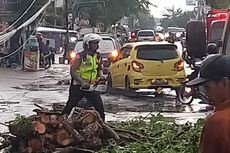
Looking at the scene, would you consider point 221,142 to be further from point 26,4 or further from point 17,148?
point 26,4

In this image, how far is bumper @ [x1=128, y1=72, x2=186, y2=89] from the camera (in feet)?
59.6

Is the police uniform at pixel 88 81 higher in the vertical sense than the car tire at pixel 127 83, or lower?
higher

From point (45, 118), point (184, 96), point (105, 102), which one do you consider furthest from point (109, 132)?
point (105, 102)

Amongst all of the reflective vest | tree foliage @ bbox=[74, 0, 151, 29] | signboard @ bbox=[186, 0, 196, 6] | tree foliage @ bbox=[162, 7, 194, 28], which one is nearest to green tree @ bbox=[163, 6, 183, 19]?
tree foliage @ bbox=[162, 7, 194, 28]

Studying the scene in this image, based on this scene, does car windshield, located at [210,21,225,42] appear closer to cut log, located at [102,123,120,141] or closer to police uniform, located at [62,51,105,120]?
police uniform, located at [62,51,105,120]

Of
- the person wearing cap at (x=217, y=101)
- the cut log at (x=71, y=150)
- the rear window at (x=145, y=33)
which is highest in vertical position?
the person wearing cap at (x=217, y=101)

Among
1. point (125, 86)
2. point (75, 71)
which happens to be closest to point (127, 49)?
point (125, 86)

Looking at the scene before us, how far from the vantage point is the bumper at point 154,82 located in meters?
18.2

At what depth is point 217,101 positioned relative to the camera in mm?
3520

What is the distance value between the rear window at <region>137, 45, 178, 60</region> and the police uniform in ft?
26.0

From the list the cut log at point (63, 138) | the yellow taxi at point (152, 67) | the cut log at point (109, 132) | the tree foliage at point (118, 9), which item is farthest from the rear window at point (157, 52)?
the tree foliage at point (118, 9)

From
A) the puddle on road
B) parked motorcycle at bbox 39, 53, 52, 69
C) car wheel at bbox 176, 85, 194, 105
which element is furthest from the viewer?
parked motorcycle at bbox 39, 53, 52, 69

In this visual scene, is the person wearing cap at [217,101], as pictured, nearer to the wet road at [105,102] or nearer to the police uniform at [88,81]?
the police uniform at [88,81]

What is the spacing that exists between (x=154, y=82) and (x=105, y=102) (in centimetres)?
157
